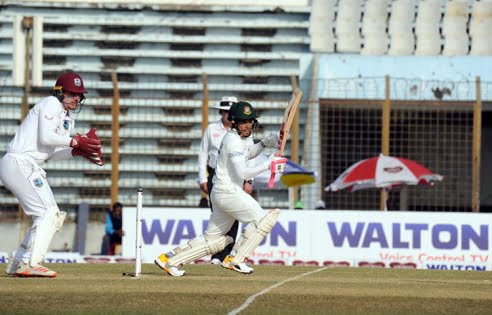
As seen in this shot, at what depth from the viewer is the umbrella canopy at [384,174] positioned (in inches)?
918

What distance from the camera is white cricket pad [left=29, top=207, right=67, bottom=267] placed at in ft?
43.0

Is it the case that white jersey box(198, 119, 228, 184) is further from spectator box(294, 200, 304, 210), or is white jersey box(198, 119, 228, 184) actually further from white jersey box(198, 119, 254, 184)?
spectator box(294, 200, 304, 210)

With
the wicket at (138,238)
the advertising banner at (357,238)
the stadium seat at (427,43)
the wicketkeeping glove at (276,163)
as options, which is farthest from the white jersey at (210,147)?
the stadium seat at (427,43)

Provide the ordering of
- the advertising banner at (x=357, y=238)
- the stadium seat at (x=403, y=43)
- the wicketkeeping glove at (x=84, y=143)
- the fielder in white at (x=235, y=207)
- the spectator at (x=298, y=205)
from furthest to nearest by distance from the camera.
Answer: the stadium seat at (x=403, y=43), the spectator at (x=298, y=205), the advertising banner at (x=357, y=238), the fielder in white at (x=235, y=207), the wicketkeeping glove at (x=84, y=143)

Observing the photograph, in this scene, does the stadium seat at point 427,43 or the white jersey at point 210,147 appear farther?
the stadium seat at point 427,43

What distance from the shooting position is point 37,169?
43.9 feet

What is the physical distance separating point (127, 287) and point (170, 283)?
641mm

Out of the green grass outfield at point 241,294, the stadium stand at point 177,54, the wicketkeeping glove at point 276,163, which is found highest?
the stadium stand at point 177,54

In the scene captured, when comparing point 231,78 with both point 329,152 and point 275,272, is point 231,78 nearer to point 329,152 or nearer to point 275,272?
point 329,152

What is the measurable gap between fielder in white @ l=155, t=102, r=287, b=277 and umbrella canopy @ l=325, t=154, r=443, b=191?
9707mm

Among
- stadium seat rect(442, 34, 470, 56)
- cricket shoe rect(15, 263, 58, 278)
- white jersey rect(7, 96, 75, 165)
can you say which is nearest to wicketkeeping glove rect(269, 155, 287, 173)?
white jersey rect(7, 96, 75, 165)

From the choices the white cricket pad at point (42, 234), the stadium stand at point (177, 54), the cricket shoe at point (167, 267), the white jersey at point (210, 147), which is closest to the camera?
the white cricket pad at point (42, 234)

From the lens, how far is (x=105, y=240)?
2392 centimetres

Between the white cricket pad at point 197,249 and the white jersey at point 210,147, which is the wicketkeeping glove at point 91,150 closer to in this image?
the white cricket pad at point 197,249
